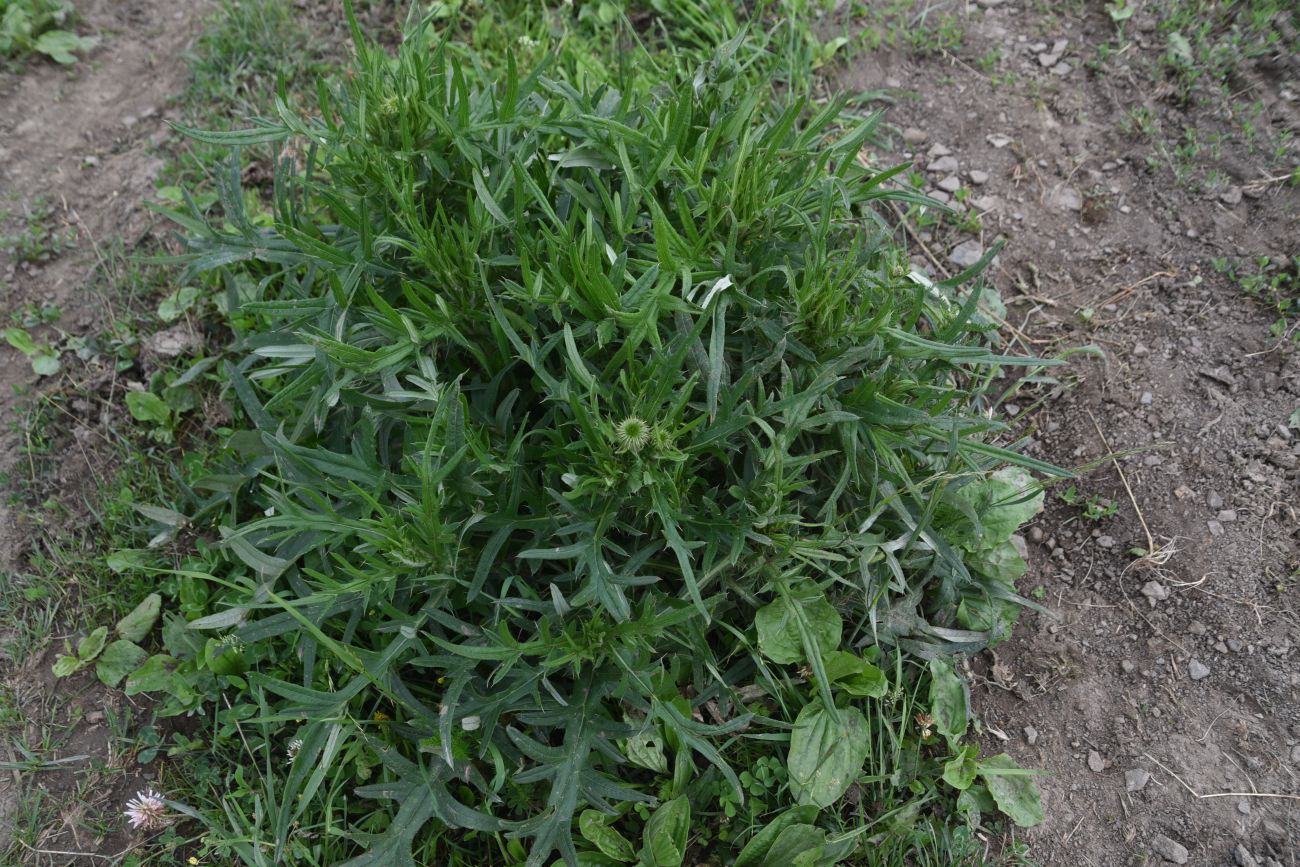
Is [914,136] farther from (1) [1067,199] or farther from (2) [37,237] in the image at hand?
(2) [37,237]

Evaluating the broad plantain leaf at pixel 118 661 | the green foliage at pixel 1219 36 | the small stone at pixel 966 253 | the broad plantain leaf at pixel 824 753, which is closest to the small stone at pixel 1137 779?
the broad plantain leaf at pixel 824 753

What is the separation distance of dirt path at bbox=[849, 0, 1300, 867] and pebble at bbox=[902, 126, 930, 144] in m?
0.01

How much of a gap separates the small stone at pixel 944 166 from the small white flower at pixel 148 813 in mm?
2859

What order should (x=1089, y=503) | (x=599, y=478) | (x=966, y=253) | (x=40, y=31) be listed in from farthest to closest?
(x=40, y=31)
(x=966, y=253)
(x=1089, y=503)
(x=599, y=478)

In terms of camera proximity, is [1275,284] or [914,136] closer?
[1275,284]

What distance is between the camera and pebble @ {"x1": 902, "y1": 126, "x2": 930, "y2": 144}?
302cm

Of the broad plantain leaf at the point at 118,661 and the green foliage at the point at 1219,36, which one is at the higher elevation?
the green foliage at the point at 1219,36

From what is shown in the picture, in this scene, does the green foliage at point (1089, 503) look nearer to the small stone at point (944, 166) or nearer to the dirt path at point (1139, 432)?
the dirt path at point (1139, 432)

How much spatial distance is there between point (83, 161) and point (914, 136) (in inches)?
113

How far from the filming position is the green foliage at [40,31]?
3.22 meters

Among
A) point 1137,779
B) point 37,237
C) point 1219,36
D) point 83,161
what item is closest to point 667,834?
point 1137,779

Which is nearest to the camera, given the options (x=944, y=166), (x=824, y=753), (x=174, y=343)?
(x=824, y=753)

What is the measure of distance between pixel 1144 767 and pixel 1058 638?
33cm

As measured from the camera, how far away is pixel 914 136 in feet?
9.95
